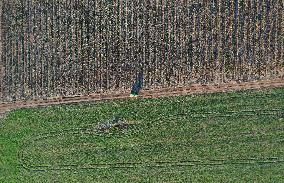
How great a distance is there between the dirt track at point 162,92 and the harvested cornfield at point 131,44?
202mm

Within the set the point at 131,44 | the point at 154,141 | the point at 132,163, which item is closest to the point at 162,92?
the point at 154,141

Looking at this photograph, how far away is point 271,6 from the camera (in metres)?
18.7

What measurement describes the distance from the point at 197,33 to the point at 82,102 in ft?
16.9

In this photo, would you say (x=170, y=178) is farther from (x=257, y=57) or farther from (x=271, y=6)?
(x=271, y=6)

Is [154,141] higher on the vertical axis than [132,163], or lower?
higher

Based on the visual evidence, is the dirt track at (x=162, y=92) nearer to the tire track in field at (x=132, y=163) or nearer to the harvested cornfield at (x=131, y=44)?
the harvested cornfield at (x=131, y=44)

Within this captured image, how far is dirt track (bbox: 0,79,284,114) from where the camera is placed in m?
18.8

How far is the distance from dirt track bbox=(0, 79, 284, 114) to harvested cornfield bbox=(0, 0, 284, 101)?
0.20 m

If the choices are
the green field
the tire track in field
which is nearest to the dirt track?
the green field

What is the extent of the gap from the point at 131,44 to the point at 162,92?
2.20 metres

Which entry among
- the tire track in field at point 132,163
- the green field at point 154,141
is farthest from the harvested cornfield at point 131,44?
the tire track in field at point 132,163

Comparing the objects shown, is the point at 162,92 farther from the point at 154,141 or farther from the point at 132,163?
the point at 132,163

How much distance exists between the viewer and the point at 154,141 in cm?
1927

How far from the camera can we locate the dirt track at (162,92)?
1877 centimetres
